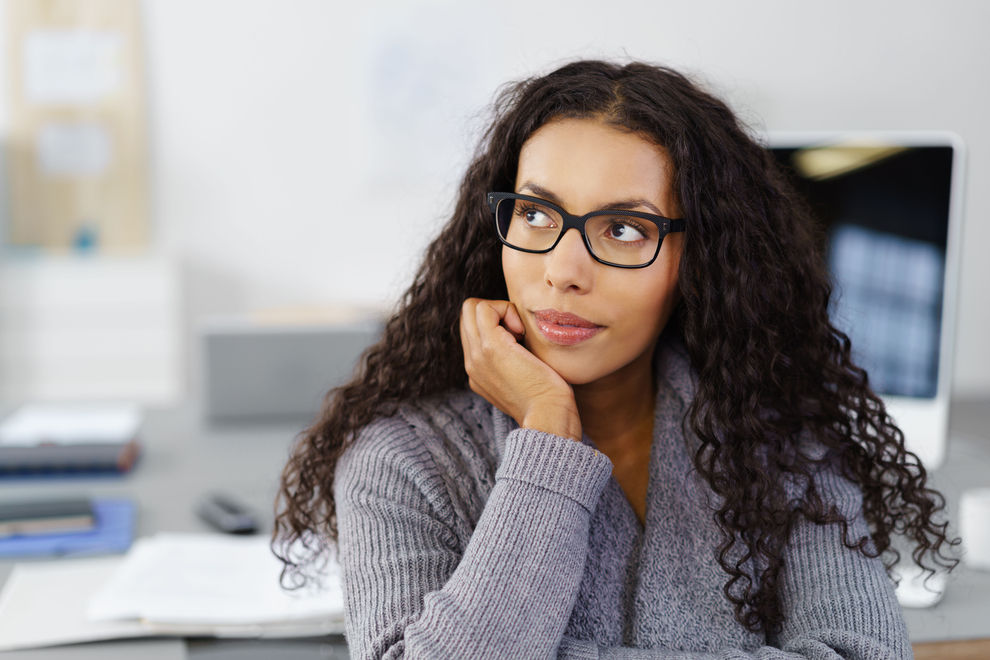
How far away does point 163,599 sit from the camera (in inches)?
45.6

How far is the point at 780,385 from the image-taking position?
1072mm

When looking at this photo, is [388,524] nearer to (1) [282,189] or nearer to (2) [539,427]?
(2) [539,427]

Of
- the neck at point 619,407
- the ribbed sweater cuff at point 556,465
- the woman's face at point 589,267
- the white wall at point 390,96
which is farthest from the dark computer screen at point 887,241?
the white wall at point 390,96

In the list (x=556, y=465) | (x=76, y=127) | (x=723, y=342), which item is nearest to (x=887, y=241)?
(x=723, y=342)

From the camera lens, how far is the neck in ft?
3.63

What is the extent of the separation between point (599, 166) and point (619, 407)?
311 mm

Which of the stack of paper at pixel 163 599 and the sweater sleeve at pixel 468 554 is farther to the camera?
the stack of paper at pixel 163 599

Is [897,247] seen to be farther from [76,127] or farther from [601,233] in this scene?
[76,127]

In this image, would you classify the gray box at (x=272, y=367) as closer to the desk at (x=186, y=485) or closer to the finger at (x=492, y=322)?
the desk at (x=186, y=485)

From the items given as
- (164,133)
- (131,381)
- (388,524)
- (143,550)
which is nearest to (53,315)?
(131,381)

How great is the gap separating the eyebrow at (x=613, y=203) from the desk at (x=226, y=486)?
56cm

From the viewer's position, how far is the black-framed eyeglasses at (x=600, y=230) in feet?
3.09

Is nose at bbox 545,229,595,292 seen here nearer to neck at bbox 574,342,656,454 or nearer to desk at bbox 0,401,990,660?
neck at bbox 574,342,656,454

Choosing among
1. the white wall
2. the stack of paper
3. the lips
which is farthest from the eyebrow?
the white wall
